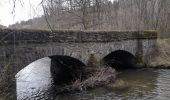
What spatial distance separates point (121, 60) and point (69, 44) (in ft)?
23.0

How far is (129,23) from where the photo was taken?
938 inches

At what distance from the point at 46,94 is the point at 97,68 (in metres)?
2.90

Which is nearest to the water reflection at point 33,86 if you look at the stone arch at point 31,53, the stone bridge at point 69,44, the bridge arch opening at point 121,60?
the stone arch at point 31,53

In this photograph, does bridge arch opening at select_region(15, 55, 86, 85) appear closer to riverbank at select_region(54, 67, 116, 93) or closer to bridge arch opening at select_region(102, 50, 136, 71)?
riverbank at select_region(54, 67, 116, 93)

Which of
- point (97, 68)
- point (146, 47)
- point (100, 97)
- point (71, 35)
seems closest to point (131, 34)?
point (146, 47)

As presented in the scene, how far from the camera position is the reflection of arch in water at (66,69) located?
13.5 meters

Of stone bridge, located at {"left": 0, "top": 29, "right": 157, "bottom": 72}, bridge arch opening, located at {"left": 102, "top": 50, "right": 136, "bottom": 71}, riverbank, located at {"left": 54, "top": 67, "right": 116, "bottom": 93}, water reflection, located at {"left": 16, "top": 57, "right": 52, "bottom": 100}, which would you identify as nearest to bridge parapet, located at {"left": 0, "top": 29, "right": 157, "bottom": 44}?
stone bridge, located at {"left": 0, "top": 29, "right": 157, "bottom": 72}

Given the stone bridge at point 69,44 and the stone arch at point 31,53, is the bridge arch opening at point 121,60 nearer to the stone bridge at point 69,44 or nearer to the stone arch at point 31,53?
the stone bridge at point 69,44

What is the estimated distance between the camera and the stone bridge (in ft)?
30.4

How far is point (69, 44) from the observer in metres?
12.0

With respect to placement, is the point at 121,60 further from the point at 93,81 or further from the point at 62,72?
the point at 93,81

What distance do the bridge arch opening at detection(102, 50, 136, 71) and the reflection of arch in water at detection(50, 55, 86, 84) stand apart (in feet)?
10.3

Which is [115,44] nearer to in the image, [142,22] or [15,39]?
[15,39]

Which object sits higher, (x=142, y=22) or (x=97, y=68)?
(x=142, y=22)
